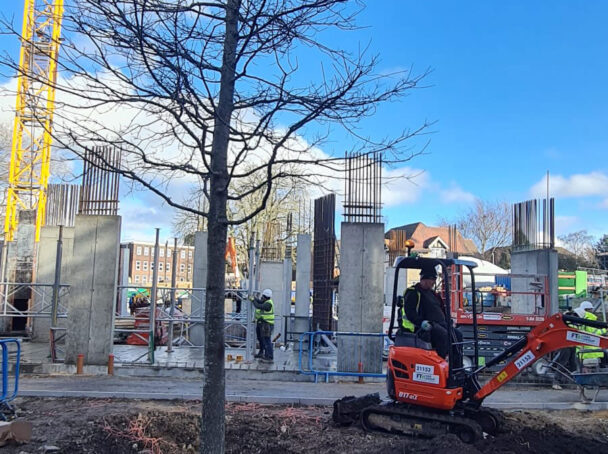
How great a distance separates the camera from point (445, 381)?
707cm

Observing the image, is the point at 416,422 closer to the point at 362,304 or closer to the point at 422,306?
the point at 422,306

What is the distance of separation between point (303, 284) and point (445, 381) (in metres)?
12.2

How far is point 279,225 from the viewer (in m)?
36.2

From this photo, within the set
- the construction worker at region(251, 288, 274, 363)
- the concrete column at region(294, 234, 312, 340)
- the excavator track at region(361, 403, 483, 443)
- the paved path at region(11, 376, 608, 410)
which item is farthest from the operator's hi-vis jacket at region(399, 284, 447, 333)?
the concrete column at region(294, 234, 312, 340)

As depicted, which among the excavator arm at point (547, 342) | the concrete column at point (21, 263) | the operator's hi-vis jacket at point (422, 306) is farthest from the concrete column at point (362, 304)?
the concrete column at point (21, 263)

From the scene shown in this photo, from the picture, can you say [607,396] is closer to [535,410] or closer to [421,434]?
[535,410]

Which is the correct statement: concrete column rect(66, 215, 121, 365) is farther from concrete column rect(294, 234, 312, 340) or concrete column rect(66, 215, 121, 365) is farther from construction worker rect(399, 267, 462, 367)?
construction worker rect(399, 267, 462, 367)

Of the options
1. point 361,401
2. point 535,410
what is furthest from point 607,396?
point 361,401

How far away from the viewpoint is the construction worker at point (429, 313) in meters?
7.20

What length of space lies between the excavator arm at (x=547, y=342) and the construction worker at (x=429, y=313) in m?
0.61

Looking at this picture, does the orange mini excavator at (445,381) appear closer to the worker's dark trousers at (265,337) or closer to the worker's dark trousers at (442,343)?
the worker's dark trousers at (442,343)

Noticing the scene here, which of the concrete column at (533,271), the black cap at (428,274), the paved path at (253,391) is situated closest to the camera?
the black cap at (428,274)

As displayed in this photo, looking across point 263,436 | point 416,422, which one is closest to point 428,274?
point 416,422

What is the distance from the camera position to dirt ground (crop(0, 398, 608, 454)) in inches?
259
